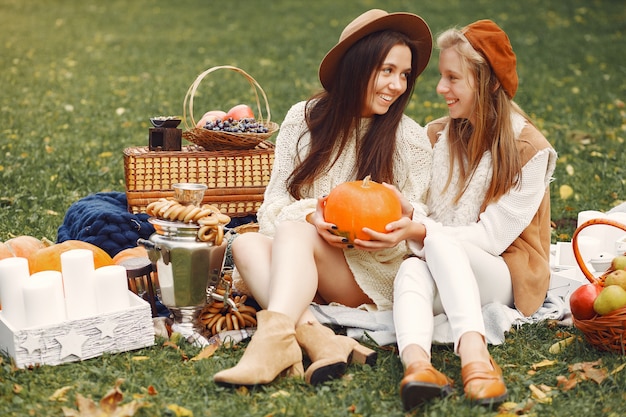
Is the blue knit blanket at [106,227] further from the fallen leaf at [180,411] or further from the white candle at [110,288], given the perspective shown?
the fallen leaf at [180,411]

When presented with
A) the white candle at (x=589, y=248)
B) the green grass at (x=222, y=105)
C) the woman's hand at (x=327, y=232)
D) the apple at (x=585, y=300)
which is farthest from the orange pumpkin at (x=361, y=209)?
the white candle at (x=589, y=248)

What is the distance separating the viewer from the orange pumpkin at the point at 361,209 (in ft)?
11.0

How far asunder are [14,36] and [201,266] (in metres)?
11.0

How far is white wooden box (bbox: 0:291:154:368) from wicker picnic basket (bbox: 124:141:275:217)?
1190mm

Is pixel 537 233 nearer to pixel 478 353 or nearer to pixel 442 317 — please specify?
pixel 442 317

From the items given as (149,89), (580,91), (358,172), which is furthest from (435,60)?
(358,172)

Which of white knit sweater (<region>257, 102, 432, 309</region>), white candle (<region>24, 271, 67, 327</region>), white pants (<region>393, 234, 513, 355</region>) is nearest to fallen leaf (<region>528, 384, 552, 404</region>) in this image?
white pants (<region>393, 234, 513, 355</region>)

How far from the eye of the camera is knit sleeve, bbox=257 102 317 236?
3.75m

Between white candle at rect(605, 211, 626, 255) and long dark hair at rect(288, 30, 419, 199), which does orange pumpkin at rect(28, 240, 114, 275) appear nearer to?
long dark hair at rect(288, 30, 419, 199)

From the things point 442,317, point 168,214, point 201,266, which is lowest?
point 442,317

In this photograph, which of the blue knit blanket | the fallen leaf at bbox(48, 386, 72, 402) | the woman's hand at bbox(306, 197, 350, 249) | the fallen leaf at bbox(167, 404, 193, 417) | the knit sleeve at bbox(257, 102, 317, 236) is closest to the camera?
the fallen leaf at bbox(167, 404, 193, 417)

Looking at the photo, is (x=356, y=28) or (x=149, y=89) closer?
(x=356, y=28)

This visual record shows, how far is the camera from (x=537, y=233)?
11.9ft

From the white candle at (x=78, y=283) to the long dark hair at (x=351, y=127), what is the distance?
41.1 inches
